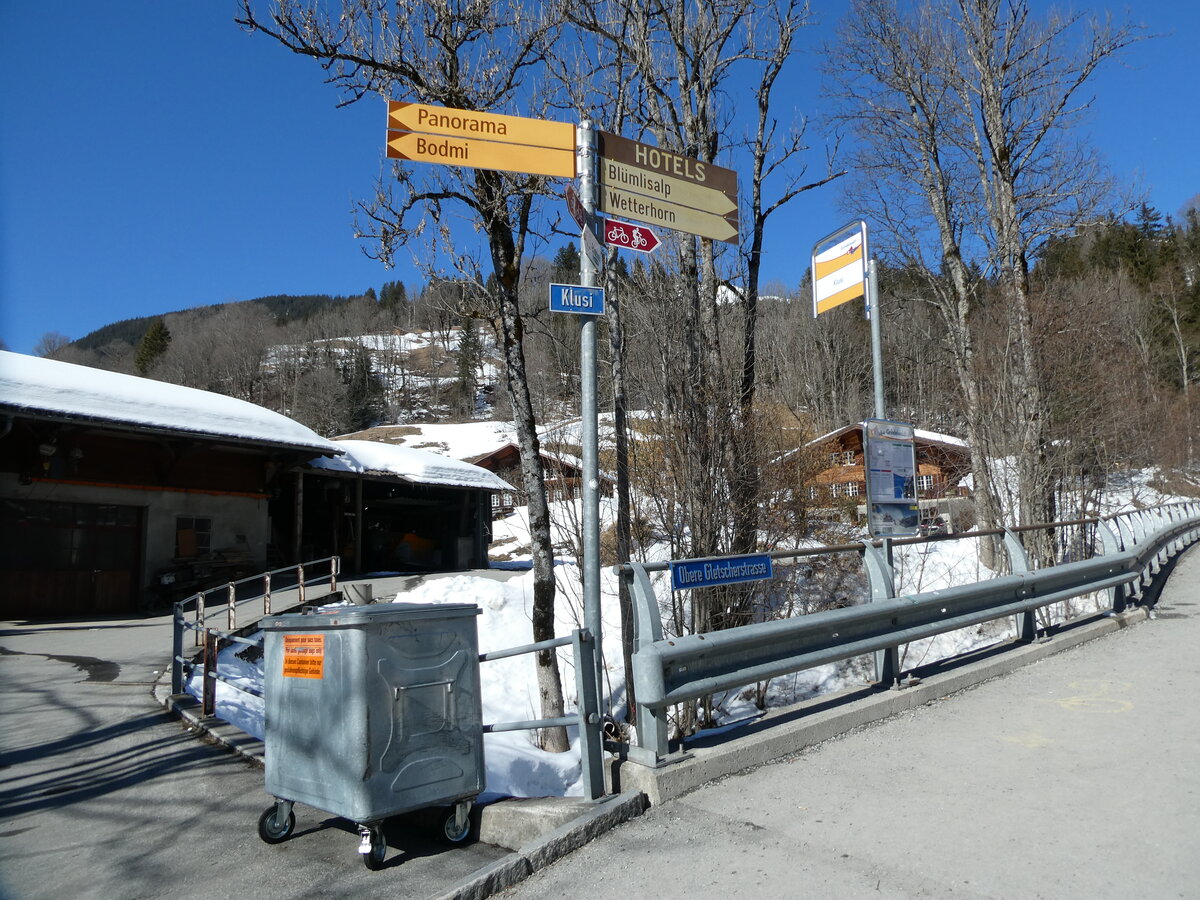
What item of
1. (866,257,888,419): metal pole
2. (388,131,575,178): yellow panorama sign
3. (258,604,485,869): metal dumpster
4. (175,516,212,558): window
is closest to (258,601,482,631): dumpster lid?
(258,604,485,869): metal dumpster

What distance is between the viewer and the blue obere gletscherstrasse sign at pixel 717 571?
4.88m

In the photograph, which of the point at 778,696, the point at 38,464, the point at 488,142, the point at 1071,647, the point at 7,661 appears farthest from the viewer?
the point at 38,464

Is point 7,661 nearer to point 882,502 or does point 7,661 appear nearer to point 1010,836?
point 882,502

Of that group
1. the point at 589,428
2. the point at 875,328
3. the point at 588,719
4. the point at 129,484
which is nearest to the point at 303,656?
the point at 588,719

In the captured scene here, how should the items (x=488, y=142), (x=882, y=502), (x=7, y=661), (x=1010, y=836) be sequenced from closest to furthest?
(x=1010, y=836)
(x=488, y=142)
(x=882, y=502)
(x=7, y=661)

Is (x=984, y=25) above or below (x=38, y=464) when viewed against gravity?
above

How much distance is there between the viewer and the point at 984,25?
1748cm

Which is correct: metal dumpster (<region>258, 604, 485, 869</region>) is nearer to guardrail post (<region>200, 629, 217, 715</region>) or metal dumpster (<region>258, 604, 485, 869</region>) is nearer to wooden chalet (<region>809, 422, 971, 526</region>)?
guardrail post (<region>200, 629, 217, 715</region>)

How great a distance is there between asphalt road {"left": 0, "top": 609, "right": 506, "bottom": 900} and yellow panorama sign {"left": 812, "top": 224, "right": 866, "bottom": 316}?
7.95 metres

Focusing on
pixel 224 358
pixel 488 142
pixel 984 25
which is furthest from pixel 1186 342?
pixel 224 358

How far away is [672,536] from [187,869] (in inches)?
227

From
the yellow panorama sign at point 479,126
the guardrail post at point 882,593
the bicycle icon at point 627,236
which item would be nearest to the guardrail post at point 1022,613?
the guardrail post at point 882,593

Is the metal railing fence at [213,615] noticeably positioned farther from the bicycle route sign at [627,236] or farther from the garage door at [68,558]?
the bicycle route sign at [627,236]

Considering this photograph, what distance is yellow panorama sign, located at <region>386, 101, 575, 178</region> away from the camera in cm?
596
